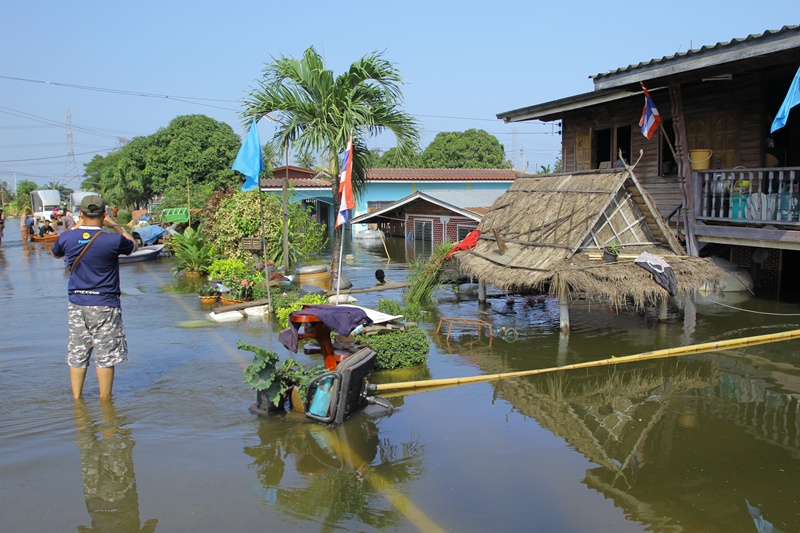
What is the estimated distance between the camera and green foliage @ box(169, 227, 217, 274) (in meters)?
20.3

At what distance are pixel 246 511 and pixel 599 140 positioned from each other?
609 inches

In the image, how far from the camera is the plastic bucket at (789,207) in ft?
36.7

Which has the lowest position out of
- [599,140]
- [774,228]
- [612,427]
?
[612,427]

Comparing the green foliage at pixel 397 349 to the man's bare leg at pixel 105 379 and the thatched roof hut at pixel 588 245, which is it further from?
the man's bare leg at pixel 105 379

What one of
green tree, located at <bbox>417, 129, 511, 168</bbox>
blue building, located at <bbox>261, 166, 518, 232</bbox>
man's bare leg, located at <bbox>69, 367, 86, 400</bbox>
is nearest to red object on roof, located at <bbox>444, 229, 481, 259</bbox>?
man's bare leg, located at <bbox>69, 367, 86, 400</bbox>

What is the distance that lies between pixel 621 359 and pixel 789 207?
431 centimetres

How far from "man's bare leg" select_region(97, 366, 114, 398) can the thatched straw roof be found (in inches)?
264

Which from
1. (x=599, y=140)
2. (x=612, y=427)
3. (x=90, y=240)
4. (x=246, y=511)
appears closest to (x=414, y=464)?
(x=246, y=511)

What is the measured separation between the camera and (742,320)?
12.8 meters

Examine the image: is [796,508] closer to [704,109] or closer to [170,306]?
[704,109]

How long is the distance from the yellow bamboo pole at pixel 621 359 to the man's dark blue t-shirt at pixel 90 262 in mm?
3201

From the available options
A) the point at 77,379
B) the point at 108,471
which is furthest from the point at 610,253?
the point at 108,471

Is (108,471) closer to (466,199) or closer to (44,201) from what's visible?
(466,199)

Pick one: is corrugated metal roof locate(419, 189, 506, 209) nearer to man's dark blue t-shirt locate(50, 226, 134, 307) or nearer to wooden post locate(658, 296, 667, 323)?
wooden post locate(658, 296, 667, 323)
